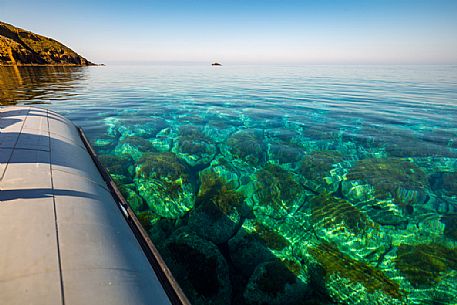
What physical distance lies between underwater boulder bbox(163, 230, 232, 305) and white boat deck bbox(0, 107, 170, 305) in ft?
5.62

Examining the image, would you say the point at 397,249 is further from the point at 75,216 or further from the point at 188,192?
the point at 75,216

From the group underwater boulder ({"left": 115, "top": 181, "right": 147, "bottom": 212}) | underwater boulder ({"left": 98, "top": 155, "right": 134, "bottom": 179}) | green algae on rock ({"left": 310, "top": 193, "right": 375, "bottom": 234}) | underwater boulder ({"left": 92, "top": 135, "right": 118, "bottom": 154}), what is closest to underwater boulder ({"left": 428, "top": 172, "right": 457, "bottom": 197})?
green algae on rock ({"left": 310, "top": 193, "right": 375, "bottom": 234})

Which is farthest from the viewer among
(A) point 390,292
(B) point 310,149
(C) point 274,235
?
(B) point 310,149

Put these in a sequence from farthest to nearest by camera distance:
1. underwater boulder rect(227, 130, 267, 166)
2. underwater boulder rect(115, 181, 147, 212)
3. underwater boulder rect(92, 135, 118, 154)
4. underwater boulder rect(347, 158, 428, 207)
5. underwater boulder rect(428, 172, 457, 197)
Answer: underwater boulder rect(92, 135, 118, 154)
underwater boulder rect(227, 130, 267, 166)
underwater boulder rect(428, 172, 457, 197)
underwater boulder rect(347, 158, 428, 207)
underwater boulder rect(115, 181, 147, 212)

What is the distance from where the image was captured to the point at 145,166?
23.7ft

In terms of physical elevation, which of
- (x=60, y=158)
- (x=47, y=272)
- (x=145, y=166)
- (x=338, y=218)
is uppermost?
(x=60, y=158)

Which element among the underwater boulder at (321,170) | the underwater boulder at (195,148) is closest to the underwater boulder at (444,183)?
the underwater boulder at (321,170)

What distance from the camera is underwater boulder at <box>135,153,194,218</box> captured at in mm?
5809

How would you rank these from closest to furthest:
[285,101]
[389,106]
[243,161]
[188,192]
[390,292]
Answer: [390,292] < [188,192] < [243,161] < [389,106] < [285,101]

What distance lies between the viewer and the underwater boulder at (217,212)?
Answer: 204 inches

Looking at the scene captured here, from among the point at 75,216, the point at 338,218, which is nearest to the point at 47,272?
the point at 75,216

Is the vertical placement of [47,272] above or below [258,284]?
above

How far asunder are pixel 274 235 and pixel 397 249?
2.78 meters

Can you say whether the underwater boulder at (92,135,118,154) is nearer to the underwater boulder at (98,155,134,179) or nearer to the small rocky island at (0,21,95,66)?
the underwater boulder at (98,155,134,179)
